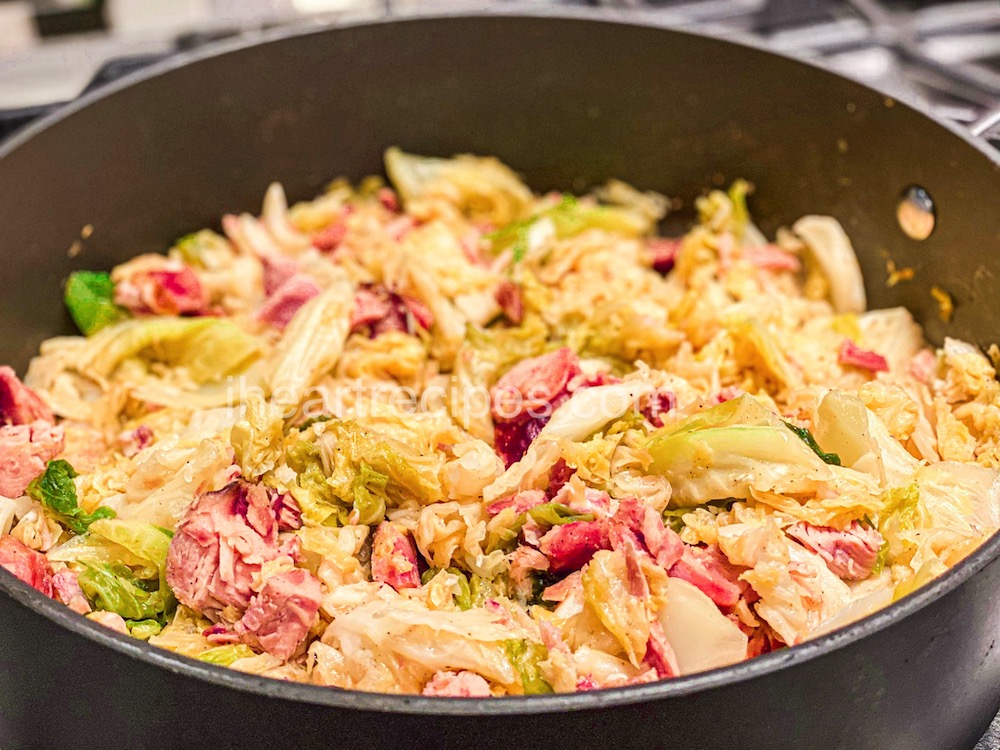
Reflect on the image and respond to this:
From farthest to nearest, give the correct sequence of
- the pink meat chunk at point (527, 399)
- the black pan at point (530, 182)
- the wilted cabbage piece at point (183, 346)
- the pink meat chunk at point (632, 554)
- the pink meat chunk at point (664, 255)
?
1. the pink meat chunk at point (664, 255)
2. the wilted cabbage piece at point (183, 346)
3. the pink meat chunk at point (527, 399)
4. the pink meat chunk at point (632, 554)
5. the black pan at point (530, 182)

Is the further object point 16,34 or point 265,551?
point 16,34

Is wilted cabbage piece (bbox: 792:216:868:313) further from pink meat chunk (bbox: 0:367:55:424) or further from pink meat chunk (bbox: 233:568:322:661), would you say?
pink meat chunk (bbox: 0:367:55:424)

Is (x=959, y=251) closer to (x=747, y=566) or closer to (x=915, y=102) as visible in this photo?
(x=915, y=102)

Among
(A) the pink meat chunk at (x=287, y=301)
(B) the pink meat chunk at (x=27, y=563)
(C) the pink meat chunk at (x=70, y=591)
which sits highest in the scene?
(A) the pink meat chunk at (x=287, y=301)

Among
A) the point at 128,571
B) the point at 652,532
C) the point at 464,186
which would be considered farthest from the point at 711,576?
the point at 464,186

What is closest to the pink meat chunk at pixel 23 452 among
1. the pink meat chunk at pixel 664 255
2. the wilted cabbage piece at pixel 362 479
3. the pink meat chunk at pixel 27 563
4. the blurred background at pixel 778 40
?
the pink meat chunk at pixel 27 563

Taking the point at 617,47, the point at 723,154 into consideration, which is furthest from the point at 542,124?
the point at 723,154

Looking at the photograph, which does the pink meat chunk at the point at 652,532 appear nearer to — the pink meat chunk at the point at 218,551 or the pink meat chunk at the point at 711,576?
the pink meat chunk at the point at 711,576
